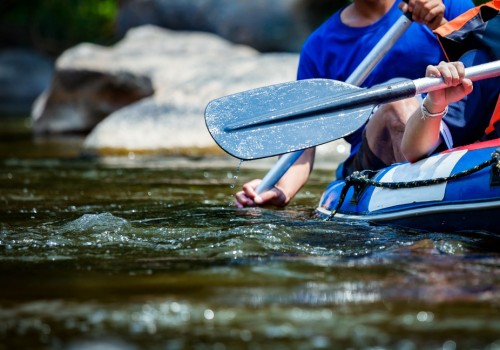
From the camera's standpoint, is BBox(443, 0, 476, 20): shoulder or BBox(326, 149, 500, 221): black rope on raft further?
BBox(443, 0, 476, 20): shoulder

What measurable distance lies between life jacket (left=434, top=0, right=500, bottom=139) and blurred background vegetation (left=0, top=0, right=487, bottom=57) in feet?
51.8

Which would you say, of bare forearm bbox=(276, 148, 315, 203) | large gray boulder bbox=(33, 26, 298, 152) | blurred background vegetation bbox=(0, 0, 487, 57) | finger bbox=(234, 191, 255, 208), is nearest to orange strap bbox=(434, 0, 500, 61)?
bare forearm bbox=(276, 148, 315, 203)

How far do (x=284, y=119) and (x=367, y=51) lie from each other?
672 mm

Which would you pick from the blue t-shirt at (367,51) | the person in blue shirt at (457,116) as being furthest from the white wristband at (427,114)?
the blue t-shirt at (367,51)

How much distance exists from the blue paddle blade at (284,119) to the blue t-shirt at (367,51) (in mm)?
460

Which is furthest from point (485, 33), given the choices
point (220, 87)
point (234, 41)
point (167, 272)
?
point (234, 41)

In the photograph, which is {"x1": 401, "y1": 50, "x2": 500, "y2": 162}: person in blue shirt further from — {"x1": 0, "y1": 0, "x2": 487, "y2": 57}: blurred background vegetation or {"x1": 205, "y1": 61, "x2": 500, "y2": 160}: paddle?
{"x1": 0, "y1": 0, "x2": 487, "y2": 57}: blurred background vegetation

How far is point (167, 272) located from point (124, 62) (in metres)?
6.84

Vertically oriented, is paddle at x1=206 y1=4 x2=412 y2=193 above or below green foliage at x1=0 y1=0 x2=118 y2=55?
above

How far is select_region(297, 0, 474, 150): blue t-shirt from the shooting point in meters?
3.70

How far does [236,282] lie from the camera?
7.16ft

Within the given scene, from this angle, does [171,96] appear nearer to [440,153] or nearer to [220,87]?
[220,87]

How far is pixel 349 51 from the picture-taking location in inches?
150

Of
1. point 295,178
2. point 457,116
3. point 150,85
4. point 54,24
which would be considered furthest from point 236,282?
point 54,24
